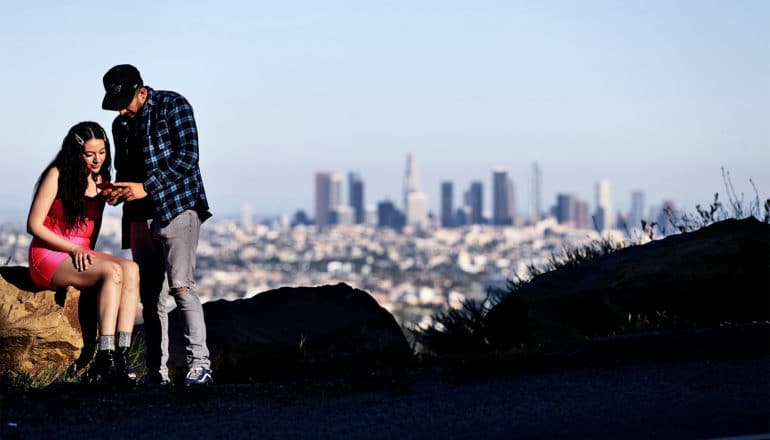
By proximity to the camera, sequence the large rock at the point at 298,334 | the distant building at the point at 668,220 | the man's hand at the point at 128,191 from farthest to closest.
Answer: the distant building at the point at 668,220 → the large rock at the point at 298,334 → the man's hand at the point at 128,191

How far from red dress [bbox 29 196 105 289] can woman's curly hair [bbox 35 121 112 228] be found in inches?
2.2

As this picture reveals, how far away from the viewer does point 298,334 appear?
29.6 feet

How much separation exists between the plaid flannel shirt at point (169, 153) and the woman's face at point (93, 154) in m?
0.29

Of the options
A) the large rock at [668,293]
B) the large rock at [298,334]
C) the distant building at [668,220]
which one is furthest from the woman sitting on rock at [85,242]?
the distant building at [668,220]

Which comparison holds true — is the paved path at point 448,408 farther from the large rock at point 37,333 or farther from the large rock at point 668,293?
the large rock at point 668,293

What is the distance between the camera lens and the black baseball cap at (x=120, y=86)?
7309 mm

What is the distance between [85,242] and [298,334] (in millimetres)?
2019

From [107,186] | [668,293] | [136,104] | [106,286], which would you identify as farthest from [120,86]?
[668,293]

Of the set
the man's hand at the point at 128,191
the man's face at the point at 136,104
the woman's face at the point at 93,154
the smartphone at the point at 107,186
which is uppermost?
the man's face at the point at 136,104

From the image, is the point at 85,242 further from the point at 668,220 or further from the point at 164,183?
the point at 668,220

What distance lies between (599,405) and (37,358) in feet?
12.5

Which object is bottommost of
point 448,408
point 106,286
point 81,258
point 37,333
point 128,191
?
point 448,408

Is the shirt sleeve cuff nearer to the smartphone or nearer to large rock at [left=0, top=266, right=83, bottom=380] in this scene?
the smartphone

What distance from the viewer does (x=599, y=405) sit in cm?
624
